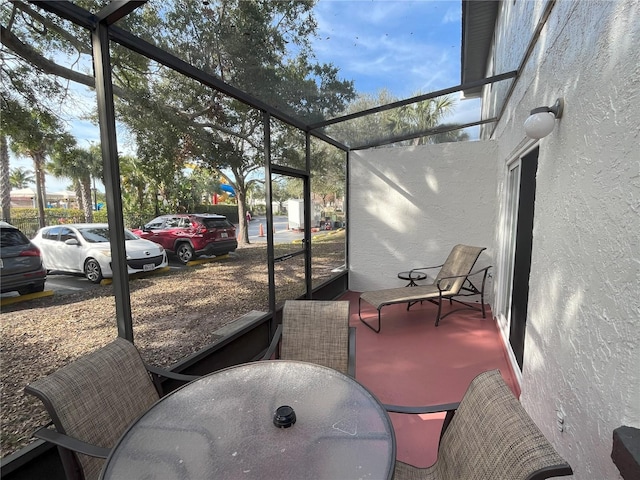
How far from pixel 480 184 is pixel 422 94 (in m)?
1.84

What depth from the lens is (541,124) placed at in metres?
1.76

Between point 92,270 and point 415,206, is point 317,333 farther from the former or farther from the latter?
point 415,206

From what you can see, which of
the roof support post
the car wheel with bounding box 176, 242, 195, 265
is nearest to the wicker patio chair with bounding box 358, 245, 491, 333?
the car wheel with bounding box 176, 242, 195, 265

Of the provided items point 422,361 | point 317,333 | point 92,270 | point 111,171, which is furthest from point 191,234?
point 422,361

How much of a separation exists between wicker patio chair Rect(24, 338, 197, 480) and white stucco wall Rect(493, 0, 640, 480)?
6.26 feet

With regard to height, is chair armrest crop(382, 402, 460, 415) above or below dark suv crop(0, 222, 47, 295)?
below

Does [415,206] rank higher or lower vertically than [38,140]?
lower

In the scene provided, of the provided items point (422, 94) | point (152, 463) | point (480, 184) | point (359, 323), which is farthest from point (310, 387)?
point (480, 184)

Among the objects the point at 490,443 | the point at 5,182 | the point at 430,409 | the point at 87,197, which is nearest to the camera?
the point at 490,443

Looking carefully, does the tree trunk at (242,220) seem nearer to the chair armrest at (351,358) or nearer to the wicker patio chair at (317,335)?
the wicker patio chair at (317,335)

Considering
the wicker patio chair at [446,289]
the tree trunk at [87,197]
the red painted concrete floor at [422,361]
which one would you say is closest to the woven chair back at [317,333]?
the red painted concrete floor at [422,361]

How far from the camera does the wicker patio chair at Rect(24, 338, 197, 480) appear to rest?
1.30 m

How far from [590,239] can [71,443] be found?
2325 mm

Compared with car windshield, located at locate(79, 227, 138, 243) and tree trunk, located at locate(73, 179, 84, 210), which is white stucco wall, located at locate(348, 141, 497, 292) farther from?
tree trunk, located at locate(73, 179, 84, 210)
